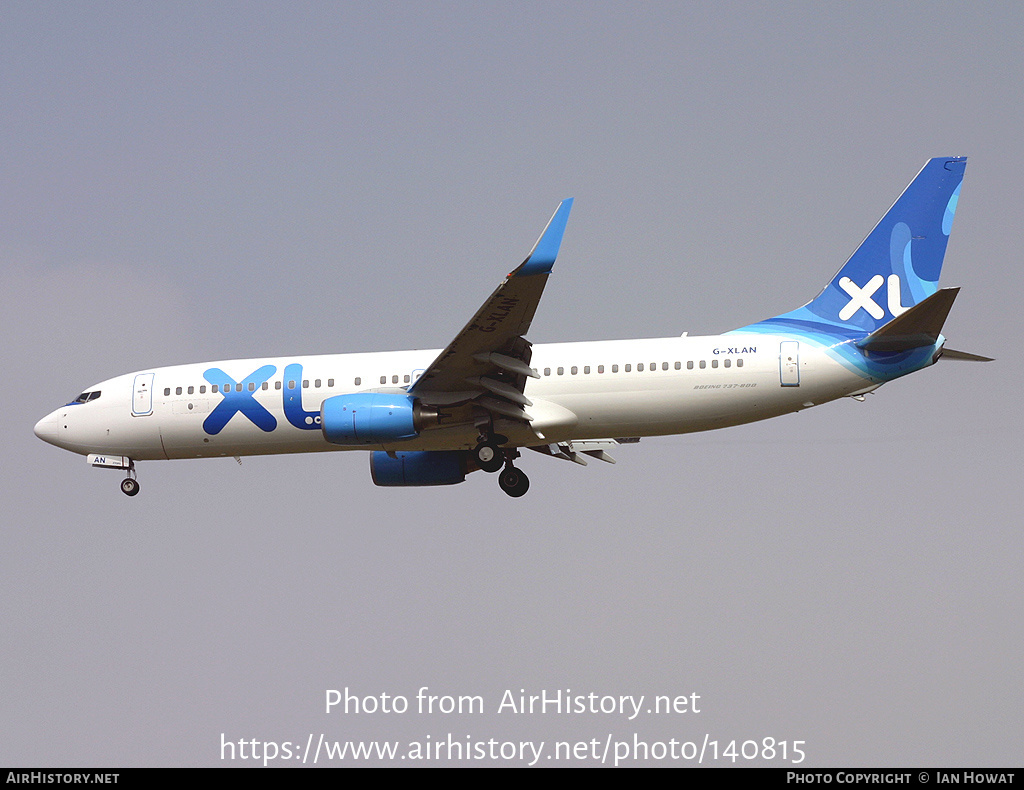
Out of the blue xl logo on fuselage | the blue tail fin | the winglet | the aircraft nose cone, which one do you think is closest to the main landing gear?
the blue xl logo on fuselage

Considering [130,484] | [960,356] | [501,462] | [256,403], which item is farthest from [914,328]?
[130,484]

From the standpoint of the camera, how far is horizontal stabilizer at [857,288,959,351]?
26469mm

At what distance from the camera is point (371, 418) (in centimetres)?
2828

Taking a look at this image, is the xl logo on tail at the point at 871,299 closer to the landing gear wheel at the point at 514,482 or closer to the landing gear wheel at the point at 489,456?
the landing gear wheel at the point at 514,482

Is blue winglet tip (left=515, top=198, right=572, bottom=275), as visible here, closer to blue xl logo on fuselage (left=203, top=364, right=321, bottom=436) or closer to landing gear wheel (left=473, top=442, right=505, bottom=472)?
landing gear wheel (left=473, top=442, right=505, bottom=472)

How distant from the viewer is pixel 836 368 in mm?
28031

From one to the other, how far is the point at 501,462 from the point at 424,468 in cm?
304

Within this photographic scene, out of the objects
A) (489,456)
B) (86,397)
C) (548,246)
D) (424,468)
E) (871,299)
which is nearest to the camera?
(548,246)

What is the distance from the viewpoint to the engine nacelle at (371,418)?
2827 centimetres

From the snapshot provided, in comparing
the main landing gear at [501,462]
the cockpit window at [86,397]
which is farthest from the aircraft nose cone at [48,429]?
the main landing gear at [501,462]

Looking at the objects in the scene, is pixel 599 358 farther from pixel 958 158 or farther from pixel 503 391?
pixel 958 158

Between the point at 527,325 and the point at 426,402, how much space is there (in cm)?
313

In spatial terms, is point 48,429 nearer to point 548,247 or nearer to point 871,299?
point 548,247
